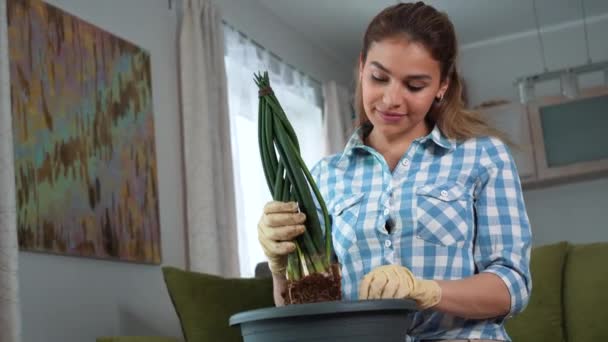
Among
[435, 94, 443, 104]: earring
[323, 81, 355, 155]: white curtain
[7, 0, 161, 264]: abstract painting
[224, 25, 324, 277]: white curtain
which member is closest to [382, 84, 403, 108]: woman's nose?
[435, 94, 443, 104]: earring

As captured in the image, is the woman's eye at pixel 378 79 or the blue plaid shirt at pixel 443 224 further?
the woman's eye at pixel 378 79

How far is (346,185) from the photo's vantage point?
59.1 inches

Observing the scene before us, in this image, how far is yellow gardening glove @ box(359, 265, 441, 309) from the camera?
115 cm

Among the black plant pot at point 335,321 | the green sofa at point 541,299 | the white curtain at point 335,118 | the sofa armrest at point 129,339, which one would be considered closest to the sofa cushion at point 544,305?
the green sofa at point 541,299

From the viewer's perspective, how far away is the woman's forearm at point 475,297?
4.00ft

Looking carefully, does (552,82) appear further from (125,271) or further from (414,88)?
(414,88)

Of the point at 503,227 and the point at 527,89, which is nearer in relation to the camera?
the point at 503,227

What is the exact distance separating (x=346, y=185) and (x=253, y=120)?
3.11 meters

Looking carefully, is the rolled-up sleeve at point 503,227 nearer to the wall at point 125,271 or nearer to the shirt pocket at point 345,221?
the shirt pocket at point 345,221

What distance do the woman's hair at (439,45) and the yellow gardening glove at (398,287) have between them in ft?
1.17

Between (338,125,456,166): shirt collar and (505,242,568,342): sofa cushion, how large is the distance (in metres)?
1.77

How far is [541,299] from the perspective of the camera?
3.14 m

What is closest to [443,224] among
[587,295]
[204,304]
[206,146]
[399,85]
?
[399,85]

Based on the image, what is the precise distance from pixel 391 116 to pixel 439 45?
16cm
